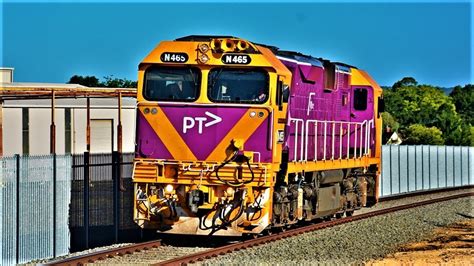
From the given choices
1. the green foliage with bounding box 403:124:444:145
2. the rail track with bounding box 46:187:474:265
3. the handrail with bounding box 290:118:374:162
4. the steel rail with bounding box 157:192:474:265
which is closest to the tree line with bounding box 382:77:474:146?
the green foliage with bounding box 403:124:444:145

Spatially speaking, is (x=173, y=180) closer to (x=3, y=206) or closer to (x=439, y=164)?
(x=3, y=206)

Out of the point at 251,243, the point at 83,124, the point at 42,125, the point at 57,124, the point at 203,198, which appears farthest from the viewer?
the point at 83,124

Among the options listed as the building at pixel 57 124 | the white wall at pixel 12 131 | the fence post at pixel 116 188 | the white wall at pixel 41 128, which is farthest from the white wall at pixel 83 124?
the fence post at pixel 116 188

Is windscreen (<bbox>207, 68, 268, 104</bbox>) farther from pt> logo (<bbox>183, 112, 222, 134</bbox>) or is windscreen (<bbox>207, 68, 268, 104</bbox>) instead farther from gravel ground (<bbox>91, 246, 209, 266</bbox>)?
gravel ground (<bbox>91, 246, 209, 266</bbox>)

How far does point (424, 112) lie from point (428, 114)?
2266mm

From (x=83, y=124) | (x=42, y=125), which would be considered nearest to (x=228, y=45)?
(x=42, y=125)

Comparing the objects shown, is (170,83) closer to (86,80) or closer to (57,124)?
(57,124)

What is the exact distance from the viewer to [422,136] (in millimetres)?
83188

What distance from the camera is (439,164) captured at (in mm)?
50531

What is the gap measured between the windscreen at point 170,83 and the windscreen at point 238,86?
36 cm

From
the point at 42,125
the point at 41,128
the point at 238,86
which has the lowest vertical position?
the point at 41,128

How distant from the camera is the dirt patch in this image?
17344 millimetres

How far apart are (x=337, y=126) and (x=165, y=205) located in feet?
23.3

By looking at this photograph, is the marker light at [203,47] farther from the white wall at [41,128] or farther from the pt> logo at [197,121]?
the white wall at [41,128]
